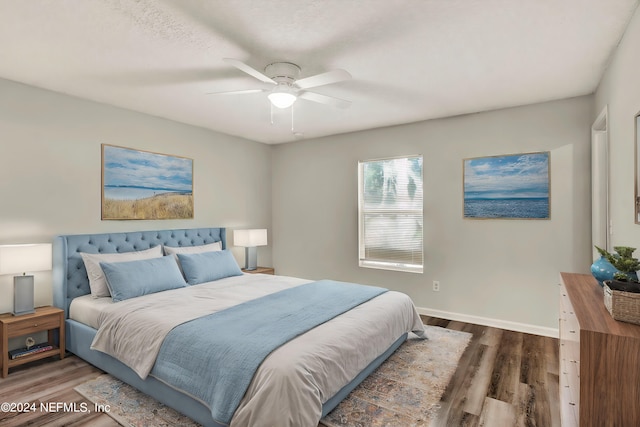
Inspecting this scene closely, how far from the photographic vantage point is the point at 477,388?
8.43 ft

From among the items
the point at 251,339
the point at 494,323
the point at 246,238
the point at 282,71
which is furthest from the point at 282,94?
the point at 494,323

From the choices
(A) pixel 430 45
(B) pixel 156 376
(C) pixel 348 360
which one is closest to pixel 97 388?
(B) pixel 156 376

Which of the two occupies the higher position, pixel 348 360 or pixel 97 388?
pixel 348 360

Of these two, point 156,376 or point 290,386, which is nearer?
point 290,386

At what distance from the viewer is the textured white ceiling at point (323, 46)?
1.96 metres

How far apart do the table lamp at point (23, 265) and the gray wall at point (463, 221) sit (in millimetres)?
3314

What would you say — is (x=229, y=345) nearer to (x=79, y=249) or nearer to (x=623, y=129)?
(x=79, y=249)

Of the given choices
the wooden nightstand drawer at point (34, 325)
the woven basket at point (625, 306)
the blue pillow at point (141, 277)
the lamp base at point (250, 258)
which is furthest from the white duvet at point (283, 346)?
the woven basket at point (625, 306)

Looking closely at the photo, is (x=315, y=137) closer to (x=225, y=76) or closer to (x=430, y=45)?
(x=225, y=76)

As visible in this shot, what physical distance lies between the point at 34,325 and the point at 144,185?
1.74 metres

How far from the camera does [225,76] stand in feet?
9.45

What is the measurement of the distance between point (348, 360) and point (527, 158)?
2978 millimetres

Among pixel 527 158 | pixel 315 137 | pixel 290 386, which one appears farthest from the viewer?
pixel 315 137

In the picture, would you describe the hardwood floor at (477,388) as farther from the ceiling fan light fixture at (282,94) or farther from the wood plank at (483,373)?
the ceiling fan light fixture at (282,94)
